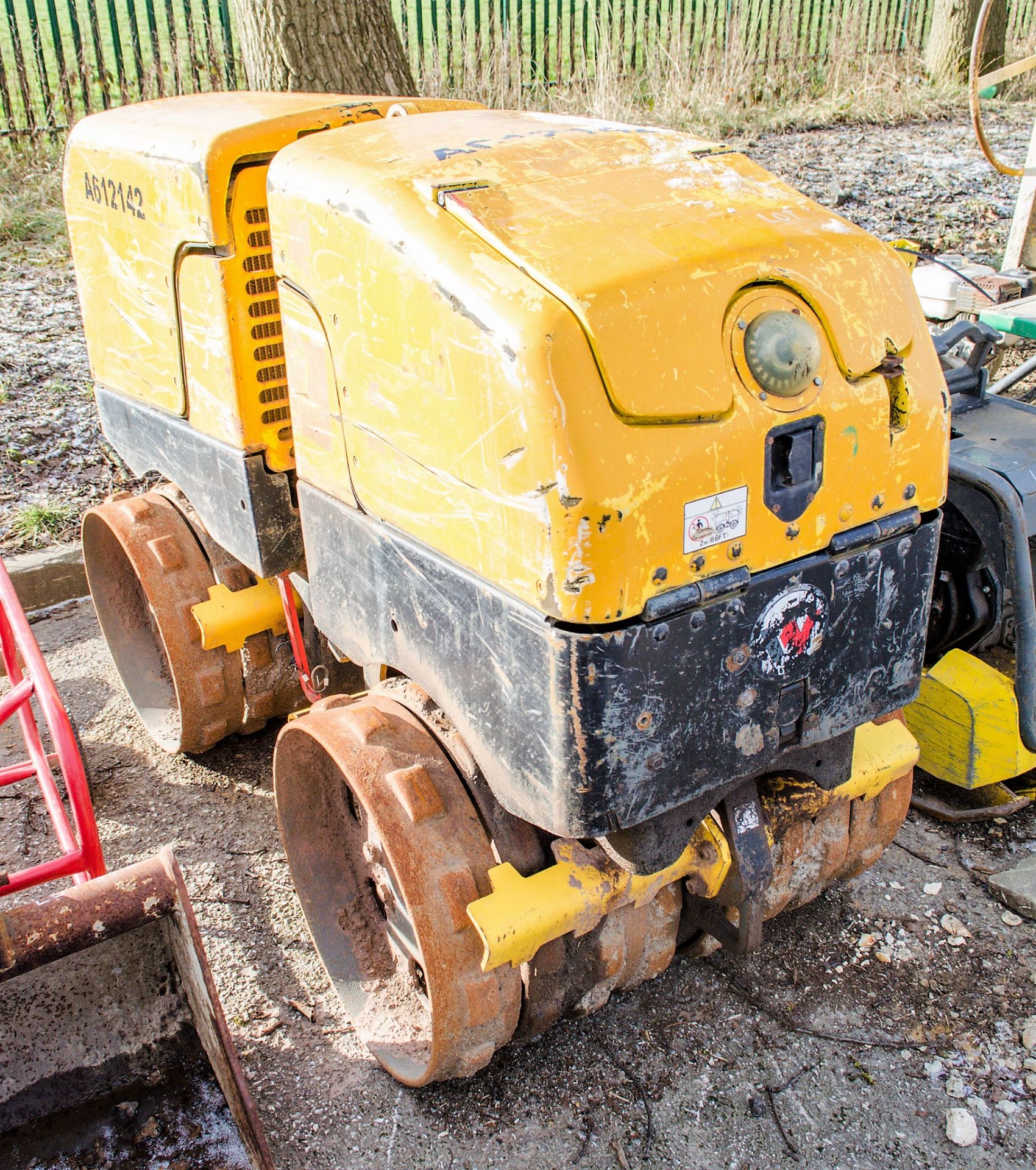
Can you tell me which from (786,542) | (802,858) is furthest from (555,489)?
(802,858)

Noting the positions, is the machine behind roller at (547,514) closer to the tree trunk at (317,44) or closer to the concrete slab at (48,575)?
the concrete slab at (48,575)

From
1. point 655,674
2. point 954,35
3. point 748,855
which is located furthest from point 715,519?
point 954,35

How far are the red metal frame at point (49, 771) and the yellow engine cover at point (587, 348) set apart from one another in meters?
0.84

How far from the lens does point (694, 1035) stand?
7.34ft

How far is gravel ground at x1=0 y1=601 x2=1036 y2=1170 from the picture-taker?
2.03m

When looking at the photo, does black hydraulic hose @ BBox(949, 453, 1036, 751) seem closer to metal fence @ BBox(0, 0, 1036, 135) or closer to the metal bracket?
the metal bracket

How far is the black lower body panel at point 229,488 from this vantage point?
2.33 meters

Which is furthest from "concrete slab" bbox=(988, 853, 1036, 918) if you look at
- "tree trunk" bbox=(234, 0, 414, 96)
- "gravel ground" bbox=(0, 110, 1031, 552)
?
"tree trunk" bbox=(234, 0, 414, 96)

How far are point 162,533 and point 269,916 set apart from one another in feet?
3.30

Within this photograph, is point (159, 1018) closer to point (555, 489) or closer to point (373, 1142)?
point (373, 1142)

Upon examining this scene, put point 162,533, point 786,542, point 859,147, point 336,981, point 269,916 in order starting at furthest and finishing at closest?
point 859,147
point 162,533
point 269,916
point 336,981
point 786,542

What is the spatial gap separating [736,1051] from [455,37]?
29.2 ft

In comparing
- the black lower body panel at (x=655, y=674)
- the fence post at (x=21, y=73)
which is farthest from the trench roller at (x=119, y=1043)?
the fence post at (x=21, y=73)

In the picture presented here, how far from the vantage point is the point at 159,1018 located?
6.92 feet
